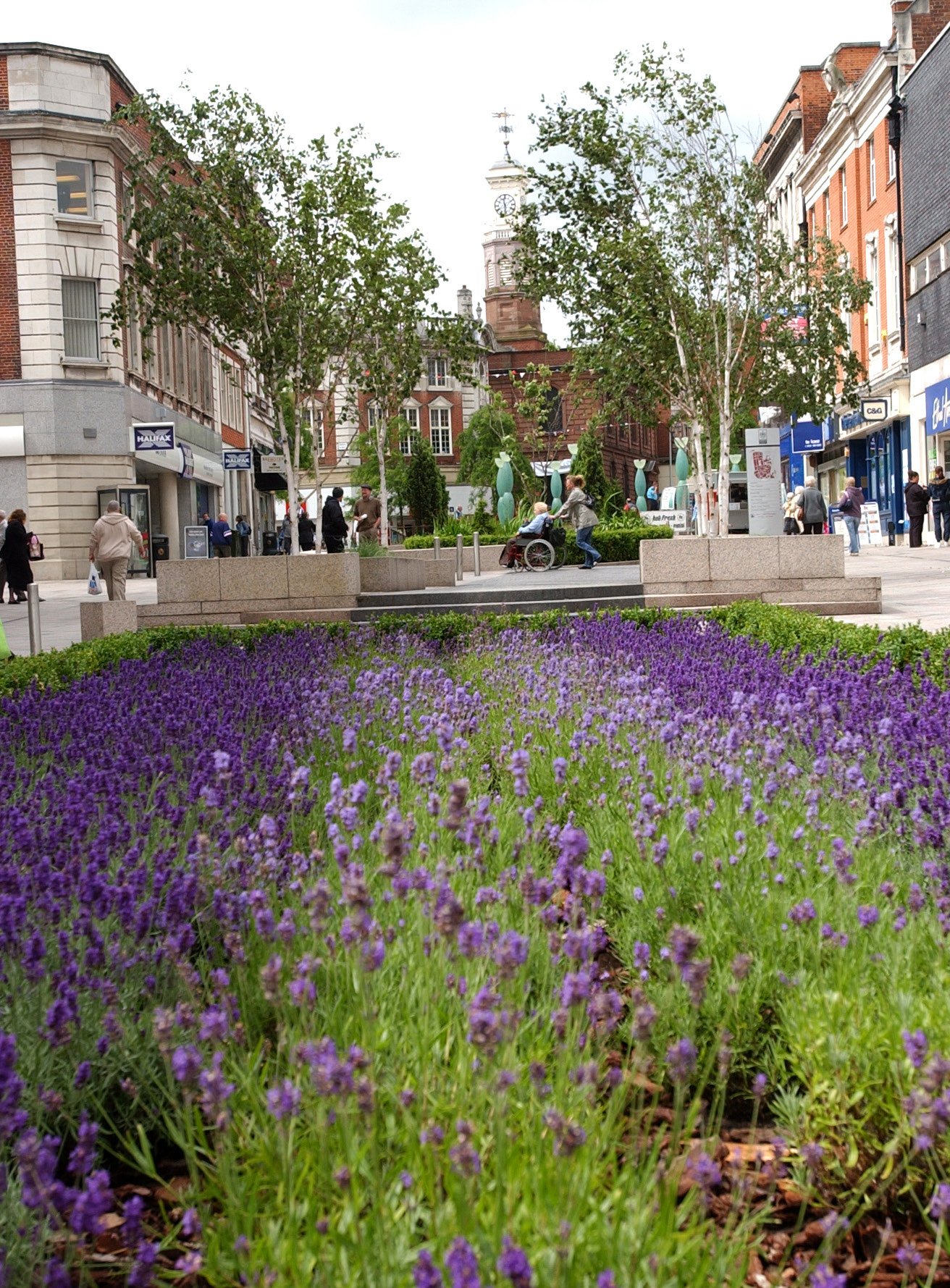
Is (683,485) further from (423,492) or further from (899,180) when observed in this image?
(899,180)

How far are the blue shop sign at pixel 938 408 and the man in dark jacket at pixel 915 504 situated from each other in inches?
94.9

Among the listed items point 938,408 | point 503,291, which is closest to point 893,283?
point 938,408

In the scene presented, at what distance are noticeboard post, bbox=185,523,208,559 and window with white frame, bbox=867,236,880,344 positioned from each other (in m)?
22.3


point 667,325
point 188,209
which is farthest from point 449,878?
point 667,325

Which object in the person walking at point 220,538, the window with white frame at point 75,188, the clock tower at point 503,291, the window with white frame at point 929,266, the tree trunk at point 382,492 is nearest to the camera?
the window with white frame at point 929,266

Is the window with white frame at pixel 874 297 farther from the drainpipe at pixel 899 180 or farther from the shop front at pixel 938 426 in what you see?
the shop front at pixel 938 426

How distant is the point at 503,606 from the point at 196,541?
19.3 m

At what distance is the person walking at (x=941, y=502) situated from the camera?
34312 millimetres

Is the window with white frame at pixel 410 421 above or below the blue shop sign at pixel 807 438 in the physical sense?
above

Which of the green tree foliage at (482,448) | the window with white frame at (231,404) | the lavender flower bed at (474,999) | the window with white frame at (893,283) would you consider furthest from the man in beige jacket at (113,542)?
the green tree foliage at (482,448)

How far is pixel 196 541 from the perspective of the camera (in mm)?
35406

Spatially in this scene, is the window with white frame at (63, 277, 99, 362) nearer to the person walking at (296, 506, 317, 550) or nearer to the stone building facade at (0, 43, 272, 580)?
the stone building facade at (0, 43, 272, 580)

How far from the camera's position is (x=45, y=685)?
9180 millimetres

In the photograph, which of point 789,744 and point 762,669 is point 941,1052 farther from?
point 762,669
